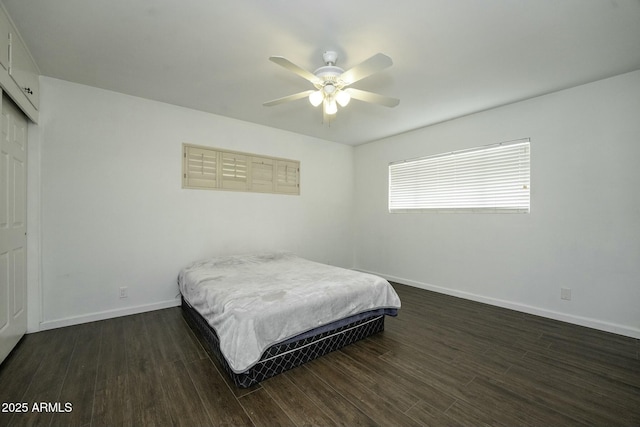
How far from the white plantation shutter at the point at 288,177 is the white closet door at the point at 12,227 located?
2860 mm

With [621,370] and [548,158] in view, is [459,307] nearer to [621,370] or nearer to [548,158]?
[621,370]

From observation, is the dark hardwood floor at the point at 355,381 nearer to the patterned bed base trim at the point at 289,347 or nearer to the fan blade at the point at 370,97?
the patterned bed base trim at the point at 289,347

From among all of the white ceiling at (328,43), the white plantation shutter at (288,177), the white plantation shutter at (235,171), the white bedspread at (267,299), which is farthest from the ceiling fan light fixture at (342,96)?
the white plantation shutter at (288,177)

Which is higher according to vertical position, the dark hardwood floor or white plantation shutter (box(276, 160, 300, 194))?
→ white plantation shutter (box(276, 160, 300, 194))

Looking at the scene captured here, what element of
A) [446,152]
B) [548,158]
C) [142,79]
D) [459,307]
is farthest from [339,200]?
[142,79]

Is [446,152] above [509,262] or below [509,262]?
above

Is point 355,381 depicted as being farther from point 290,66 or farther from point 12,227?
point 12,227

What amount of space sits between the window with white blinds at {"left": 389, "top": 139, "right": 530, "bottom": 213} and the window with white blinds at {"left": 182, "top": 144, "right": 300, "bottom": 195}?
186 cm

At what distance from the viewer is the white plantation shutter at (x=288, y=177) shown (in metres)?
4.50

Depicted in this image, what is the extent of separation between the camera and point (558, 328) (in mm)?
2848

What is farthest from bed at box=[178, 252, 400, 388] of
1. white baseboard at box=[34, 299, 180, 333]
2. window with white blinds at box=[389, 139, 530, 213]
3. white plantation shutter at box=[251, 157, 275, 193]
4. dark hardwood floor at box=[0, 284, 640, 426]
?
window with white blinds at box=[389, 139, 530, 213]

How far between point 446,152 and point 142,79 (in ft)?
13.1

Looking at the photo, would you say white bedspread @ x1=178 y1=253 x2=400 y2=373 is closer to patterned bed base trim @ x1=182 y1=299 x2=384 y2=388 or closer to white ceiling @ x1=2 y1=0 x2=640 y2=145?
patterned bed base trim @ x1=182 y1=299 x2=384 y2=388

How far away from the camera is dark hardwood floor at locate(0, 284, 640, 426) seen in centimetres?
161
